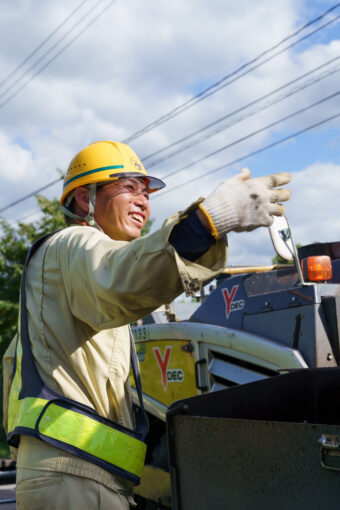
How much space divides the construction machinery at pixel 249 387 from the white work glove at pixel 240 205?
692 mm

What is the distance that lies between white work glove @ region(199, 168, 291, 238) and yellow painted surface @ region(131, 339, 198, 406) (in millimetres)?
3218

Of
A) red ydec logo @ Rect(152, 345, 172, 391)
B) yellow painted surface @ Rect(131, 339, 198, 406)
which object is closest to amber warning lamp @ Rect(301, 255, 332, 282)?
yellow painted surface @ Rect(131, 339, 198, 406)

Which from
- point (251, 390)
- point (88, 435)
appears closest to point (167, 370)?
point (251, 390)

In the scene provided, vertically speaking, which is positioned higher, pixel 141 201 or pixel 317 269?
pixel 141 201

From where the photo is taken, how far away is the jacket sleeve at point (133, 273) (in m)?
1.53

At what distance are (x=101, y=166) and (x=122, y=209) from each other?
9.2 inches

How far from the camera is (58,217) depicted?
20.4 meters

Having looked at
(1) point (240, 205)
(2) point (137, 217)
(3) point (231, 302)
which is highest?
(2) point (137, 217)

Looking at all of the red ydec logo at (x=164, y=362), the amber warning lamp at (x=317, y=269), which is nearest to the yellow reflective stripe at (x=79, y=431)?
the amber warning lamp at (x=317, y=269)

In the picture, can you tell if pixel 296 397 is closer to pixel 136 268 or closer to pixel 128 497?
pixel 128 497

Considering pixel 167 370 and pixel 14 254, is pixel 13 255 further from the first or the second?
pixel 167 370

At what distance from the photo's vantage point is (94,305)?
1.72 metres

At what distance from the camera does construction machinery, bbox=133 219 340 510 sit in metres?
1.95

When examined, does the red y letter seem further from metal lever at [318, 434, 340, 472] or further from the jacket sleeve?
the jacket sleeve
